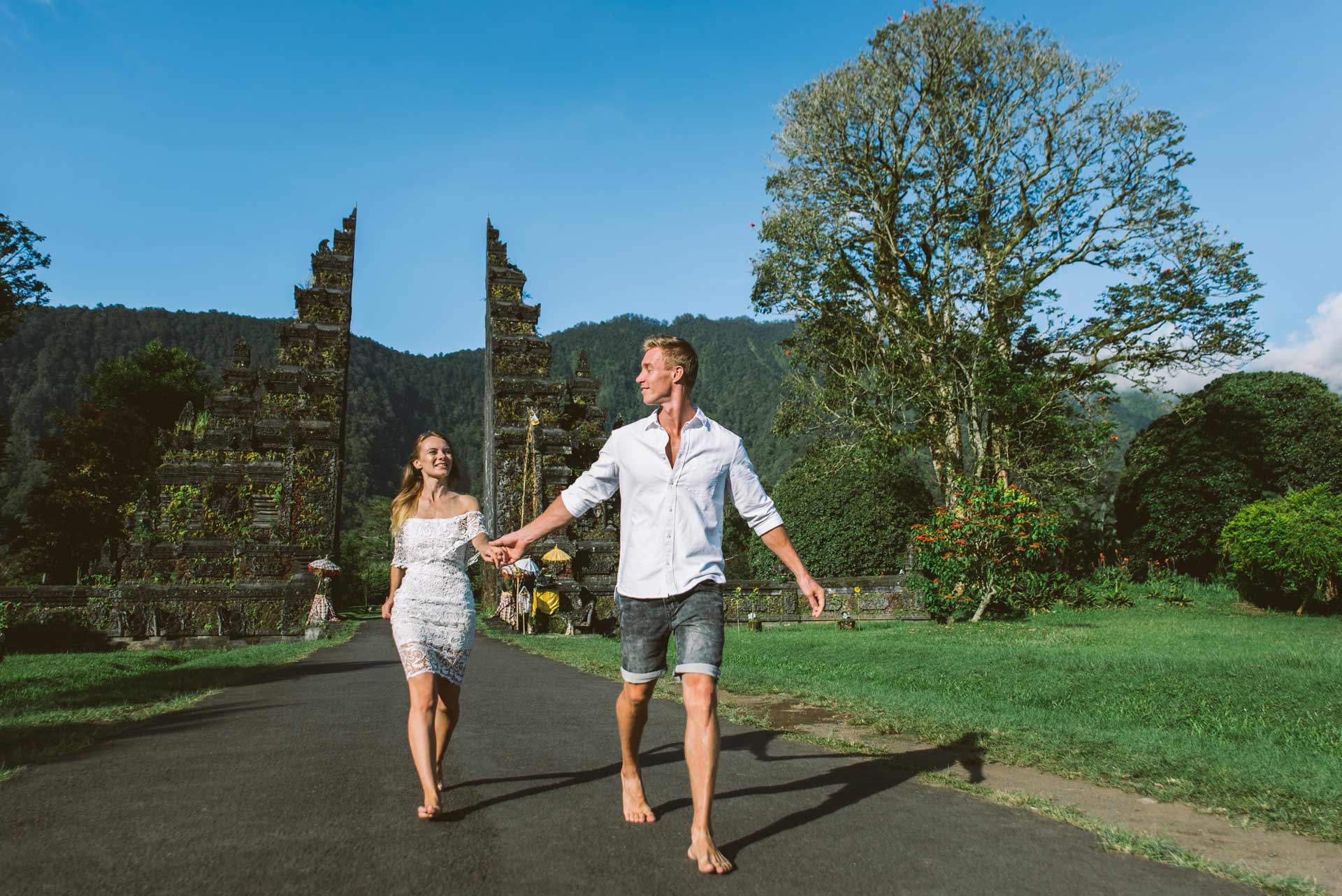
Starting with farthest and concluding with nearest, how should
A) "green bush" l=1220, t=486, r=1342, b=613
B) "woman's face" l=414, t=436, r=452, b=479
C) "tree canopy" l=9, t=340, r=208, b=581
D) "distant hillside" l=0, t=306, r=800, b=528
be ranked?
1. "distant hillside" l=0, t=306, r=800, b=528
2. "tree canopy" l=9, t=340, r=208, b=581
3. "green bush" l=1220, t=486, r=1342, b=613
4. "woman's face" l=414, t=436, r=452, b=479

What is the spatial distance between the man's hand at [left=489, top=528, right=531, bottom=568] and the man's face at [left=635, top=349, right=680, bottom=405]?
1.01 meters

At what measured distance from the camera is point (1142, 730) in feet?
20.8

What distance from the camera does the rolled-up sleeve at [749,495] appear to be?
416cm

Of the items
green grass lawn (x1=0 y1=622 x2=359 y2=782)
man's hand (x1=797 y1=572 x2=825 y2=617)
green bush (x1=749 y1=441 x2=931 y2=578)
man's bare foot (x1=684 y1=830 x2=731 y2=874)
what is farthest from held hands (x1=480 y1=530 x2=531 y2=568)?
green bush (x1=749 y1=441 x2=931 y2=578)

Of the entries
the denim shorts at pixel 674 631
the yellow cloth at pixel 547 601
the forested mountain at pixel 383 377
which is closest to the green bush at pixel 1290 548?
the yellow cloth at pixel 547 601

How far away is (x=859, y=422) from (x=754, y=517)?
20.3 meters

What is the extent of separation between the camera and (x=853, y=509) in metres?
25.0

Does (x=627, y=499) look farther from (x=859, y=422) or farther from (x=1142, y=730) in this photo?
(x=859, y=422)

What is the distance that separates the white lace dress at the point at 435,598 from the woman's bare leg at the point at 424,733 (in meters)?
0.08

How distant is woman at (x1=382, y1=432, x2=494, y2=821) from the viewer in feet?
14.9

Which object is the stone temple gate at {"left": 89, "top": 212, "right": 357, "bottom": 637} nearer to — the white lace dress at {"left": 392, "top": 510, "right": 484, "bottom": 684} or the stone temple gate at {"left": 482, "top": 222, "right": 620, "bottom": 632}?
the stone temple gate at {"left": 482, "top": 222, "right": 620, "bottom": 632}

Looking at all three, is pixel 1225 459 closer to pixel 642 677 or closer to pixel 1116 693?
pixel 1116 693

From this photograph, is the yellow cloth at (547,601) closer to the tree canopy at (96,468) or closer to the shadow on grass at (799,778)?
the shadow on grass at (799,778)

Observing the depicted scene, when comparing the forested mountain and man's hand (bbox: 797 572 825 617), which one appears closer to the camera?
man's hand (bbox: 797 572 825 617)
